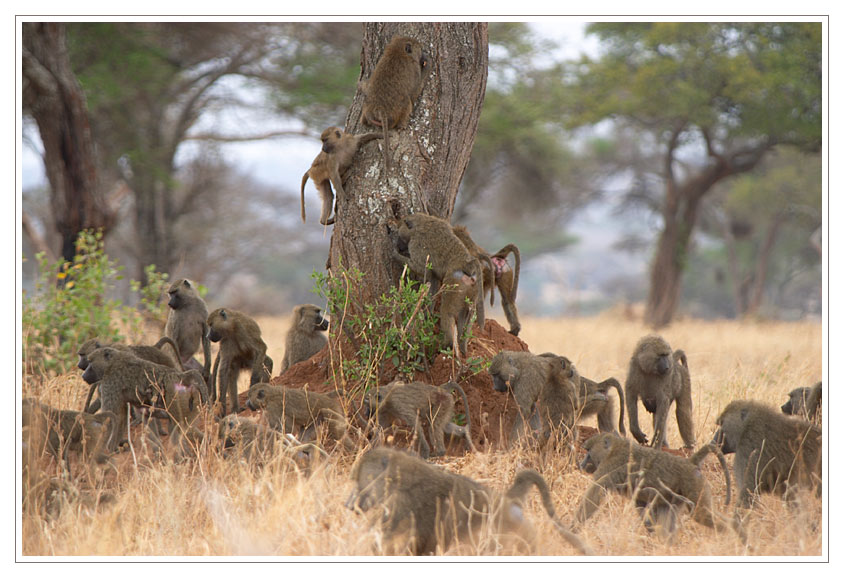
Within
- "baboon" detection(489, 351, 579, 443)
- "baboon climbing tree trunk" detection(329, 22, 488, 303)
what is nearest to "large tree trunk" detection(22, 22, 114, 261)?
"baboon climbing tree trunk" detection(329, 22, 488, 303)

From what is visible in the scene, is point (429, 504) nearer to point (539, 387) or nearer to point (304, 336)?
point (539, 387)

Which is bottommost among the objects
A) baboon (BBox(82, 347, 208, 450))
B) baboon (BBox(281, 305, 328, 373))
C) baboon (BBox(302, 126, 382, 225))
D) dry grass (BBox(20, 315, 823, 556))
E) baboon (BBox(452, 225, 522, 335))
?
dry grass (BBox(20, 315, 823, 556))

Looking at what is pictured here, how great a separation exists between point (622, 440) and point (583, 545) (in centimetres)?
A: 69

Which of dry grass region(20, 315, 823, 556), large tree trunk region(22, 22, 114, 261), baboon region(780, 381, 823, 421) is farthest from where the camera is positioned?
large tree trunk region(22, 22, 114, 261)

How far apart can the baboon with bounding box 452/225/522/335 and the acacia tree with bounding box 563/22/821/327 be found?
10.7m

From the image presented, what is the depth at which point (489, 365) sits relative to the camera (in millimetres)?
4695

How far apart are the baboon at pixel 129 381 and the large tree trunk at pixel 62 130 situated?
5163 mm

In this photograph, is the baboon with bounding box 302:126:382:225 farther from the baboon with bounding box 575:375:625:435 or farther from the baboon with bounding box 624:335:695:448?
the baboon with bounding box 624:335:695:448

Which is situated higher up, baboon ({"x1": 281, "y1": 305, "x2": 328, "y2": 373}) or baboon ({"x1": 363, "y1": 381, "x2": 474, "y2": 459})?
baboon ({"x1": 281, "y1": 305, "x2": 328, "y2": 373})

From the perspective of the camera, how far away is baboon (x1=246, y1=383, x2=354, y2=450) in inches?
171

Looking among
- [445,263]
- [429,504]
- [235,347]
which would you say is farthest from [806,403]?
[235,347]

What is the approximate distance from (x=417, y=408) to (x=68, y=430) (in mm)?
1760

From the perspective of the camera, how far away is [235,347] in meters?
5.23
